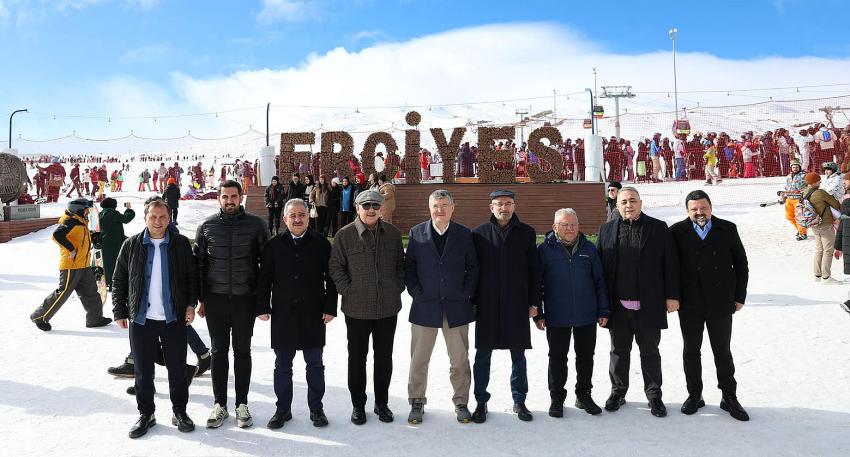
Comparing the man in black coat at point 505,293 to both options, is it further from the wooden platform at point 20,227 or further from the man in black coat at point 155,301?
the wooden platform at point 20,227

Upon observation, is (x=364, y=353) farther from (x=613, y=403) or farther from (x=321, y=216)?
(x=321, y=216)

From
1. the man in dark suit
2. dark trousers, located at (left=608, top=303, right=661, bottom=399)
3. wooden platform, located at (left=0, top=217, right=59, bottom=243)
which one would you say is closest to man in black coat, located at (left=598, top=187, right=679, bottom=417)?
dark trousers, located at (left=608, top=303, right=661, bottom=399)

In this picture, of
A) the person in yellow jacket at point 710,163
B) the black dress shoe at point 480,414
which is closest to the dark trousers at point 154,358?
the black dress shoe at point 480,414

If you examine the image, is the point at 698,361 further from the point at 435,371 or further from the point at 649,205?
the point at 649,205

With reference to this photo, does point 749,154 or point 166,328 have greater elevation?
point 749,154

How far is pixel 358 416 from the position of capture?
12.3 ft

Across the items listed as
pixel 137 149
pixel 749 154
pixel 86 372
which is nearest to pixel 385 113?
pixel 137 149

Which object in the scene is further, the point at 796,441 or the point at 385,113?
the point at 385,113

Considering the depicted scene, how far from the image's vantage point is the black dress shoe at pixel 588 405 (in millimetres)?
3852

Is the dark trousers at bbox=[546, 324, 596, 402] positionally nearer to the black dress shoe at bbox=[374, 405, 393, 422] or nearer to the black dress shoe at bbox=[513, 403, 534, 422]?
the black dress shoe at bbox=[513, 403, 534, 422]

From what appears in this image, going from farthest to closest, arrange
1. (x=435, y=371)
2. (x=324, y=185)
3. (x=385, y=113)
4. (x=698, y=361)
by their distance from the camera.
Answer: (x=385, y=113)
(x=324, y=185)
(x=435, y=371)
(x=698, y=361)

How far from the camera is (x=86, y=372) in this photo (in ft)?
16.1

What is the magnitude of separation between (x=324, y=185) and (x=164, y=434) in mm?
10929

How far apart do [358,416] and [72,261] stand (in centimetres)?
449
